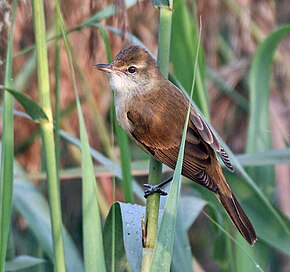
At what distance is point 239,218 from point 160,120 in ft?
1.87

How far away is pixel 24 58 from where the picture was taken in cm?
389

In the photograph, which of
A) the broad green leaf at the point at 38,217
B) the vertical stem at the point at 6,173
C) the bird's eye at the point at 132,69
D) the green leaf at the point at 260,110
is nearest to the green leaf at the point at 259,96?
the green leaf at the point at 260,110

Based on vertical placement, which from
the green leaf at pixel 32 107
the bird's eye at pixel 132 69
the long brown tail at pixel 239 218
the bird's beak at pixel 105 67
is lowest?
the long brown tail at pixel 239 218

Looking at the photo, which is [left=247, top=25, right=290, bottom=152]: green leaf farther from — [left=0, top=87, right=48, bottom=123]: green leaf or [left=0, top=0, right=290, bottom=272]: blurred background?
[left=0, top=87, right=48, bottom=123]: green leaf

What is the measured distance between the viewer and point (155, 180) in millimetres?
1918

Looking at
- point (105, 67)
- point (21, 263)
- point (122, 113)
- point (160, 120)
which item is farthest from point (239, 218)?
point (21, 263)

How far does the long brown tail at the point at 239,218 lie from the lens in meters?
2.11

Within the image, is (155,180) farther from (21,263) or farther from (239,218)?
(21,263)

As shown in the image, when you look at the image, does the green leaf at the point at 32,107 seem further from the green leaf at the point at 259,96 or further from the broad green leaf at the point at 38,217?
the green leaf at the point at 259,96

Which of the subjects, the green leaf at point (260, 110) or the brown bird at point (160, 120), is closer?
the brown bird at point (160, 120)

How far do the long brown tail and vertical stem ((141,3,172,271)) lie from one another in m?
0.35

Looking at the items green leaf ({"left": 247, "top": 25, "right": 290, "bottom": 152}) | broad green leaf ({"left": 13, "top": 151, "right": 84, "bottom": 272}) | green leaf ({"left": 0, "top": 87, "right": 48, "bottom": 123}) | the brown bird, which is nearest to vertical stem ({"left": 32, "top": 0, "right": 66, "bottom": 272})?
green leaf ({"left": 0, "top": 87, "right": 48, "bottom": 123})

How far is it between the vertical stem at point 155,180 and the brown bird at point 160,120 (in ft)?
1.05

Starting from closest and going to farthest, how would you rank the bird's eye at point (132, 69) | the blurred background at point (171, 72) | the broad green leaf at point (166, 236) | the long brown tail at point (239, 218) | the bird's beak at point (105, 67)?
1. the broad green leaf at point (166, 236)
2. the long brown tail at point (239, 218)
3. the bird's beak at point (105, 67)
4. the bird's eye at point (132, 69)
5. the blurred background at point (171, 72)
